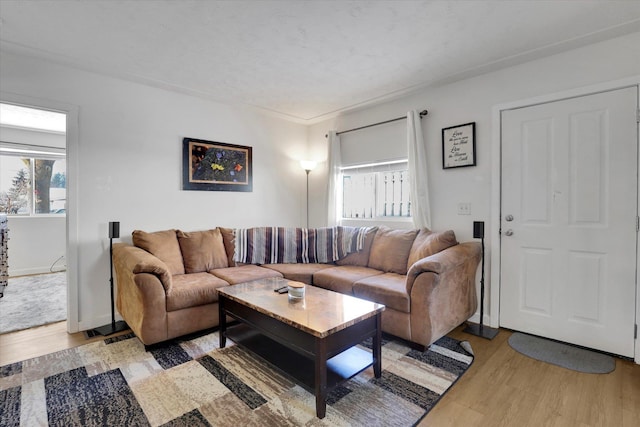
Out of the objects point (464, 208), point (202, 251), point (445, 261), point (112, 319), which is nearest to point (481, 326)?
point (445, 261)

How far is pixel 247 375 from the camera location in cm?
204

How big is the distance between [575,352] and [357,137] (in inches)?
119

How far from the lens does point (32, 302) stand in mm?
3570

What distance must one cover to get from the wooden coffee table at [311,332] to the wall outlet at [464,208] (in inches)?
62.8

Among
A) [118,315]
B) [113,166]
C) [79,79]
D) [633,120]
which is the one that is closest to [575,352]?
[633,120]

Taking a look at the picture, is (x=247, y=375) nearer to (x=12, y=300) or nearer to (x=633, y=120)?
(x=633, y=120)

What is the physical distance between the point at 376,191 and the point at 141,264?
2674mm

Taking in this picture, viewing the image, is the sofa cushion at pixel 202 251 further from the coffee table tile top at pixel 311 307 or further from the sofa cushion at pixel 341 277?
the sofa cushion at pixel 341 277

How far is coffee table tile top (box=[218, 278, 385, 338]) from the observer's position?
171 cm

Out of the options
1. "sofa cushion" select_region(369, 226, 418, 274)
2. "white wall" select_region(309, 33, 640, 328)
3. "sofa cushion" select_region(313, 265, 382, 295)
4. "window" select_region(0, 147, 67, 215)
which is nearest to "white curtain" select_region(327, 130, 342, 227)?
"white wall" select_region(309, 33, 640, 328)

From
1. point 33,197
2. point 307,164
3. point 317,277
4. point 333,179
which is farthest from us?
point 33,197

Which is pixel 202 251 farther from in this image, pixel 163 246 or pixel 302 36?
pixel 302 36

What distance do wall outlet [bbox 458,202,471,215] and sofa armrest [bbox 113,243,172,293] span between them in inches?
107

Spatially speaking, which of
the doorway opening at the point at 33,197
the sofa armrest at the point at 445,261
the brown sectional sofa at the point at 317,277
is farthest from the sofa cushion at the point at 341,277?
the doorway opening at the point at 33,197
